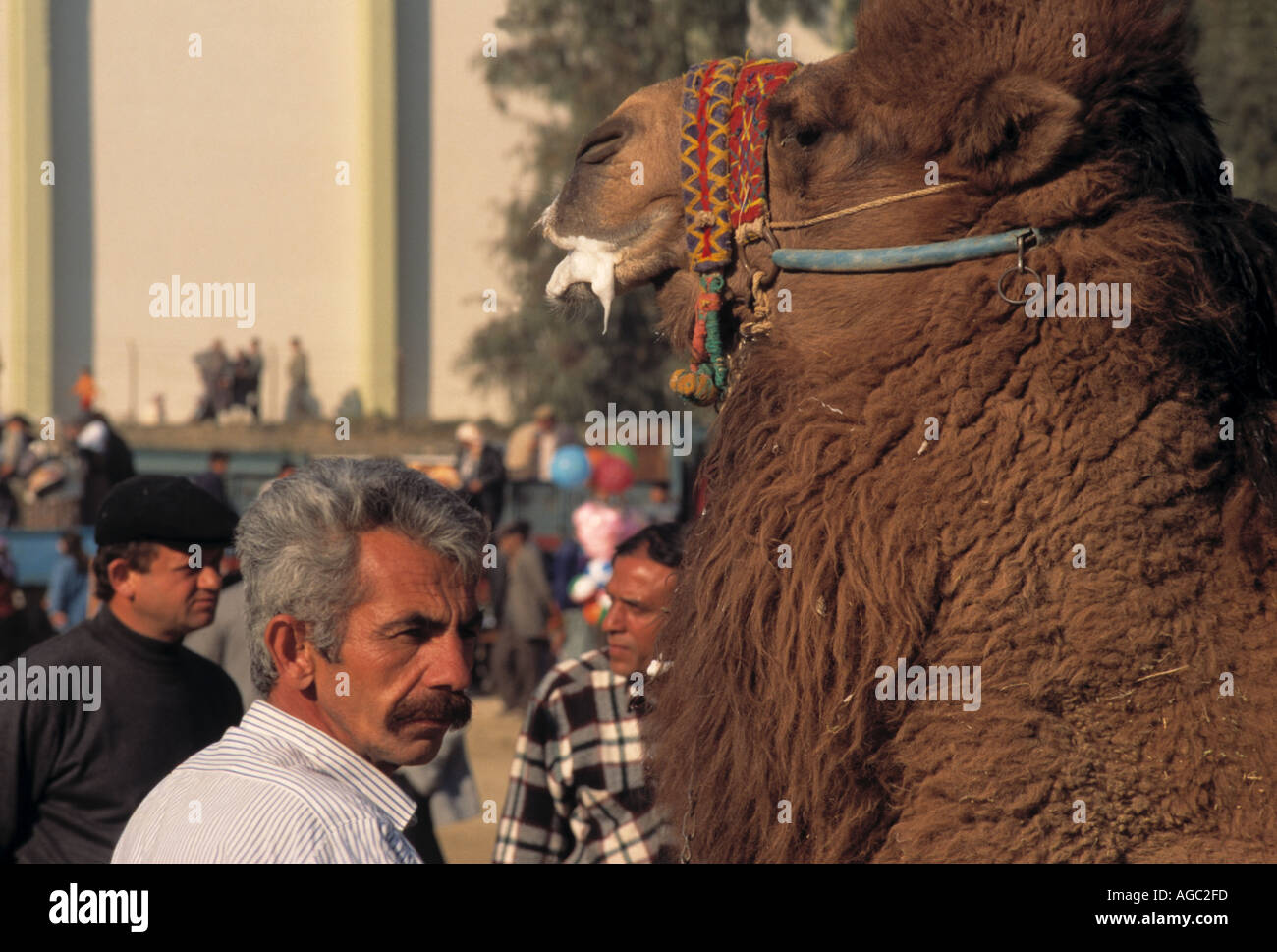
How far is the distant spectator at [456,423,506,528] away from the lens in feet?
49.5

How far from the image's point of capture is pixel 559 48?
22453 millimetres

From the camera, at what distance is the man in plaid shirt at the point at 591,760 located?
4270mm

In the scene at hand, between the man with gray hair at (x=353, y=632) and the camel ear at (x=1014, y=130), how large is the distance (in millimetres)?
1086

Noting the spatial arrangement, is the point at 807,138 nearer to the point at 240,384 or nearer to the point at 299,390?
the point at 240,384

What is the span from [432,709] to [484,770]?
8.63 meters

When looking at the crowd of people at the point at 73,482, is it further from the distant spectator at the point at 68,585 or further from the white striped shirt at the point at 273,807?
the white striped shirt at the point at 273,807

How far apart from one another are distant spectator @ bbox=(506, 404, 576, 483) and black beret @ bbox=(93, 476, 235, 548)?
43.8 feet

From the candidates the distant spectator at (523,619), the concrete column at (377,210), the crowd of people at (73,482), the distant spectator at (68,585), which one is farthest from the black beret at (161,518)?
the concrete column at (377,210)

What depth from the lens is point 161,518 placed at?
4242 millimetres

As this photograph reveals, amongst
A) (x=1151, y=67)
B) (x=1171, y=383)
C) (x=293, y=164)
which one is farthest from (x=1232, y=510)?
(x=293, y=164)

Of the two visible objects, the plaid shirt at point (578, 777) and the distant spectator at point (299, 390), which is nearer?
the plaid shirt at point (578, 777)

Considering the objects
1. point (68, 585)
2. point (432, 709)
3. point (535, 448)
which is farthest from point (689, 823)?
point (535, 448)
